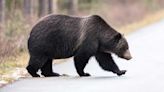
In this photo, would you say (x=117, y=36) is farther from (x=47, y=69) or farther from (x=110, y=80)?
(x=47, y=69)

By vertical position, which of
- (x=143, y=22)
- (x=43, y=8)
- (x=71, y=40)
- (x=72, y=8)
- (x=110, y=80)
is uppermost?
(x=71, y=40)

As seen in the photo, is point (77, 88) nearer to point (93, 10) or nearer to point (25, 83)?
point (25, 83)

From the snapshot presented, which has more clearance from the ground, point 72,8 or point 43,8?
point 43,8

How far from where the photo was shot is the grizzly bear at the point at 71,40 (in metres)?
16.2

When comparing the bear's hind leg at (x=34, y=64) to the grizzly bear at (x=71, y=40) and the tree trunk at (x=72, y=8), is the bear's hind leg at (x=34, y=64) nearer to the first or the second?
the grizzly bear at (x=71, y=40)

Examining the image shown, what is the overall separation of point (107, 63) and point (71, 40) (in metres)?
0.87

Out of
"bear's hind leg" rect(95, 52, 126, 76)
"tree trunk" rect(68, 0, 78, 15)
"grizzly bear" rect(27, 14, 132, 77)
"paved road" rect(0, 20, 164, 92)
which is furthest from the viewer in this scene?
"tree trunk" rect(68, 0, 78, 15)

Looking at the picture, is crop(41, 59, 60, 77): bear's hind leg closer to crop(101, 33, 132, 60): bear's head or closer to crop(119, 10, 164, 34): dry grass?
crop(101, 33, 132, 60): bear's head

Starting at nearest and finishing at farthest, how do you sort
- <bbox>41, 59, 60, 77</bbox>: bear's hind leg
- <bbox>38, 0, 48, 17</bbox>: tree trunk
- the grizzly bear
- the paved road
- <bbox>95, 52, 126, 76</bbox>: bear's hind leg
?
the paved road < the grizzly bear < <bbox>95, 52, 126, 76</bbox>: bear's hind leg < <bbox>41, 59, 60, 77</bbox>: bear's hind leg < <bbox>38, 0, 48, 17</bbox>: tree trunk

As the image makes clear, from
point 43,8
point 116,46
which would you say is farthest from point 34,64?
point 43,8

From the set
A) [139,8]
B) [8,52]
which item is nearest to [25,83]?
[8,52]

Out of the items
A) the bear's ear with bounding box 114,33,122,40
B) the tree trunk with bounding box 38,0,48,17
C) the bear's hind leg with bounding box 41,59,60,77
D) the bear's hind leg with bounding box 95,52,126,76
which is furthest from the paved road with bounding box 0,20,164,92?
the tree trunk with bounding box 38,0,48,17

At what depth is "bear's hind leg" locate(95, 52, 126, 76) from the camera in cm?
1634

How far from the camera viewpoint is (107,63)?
53.8ft
